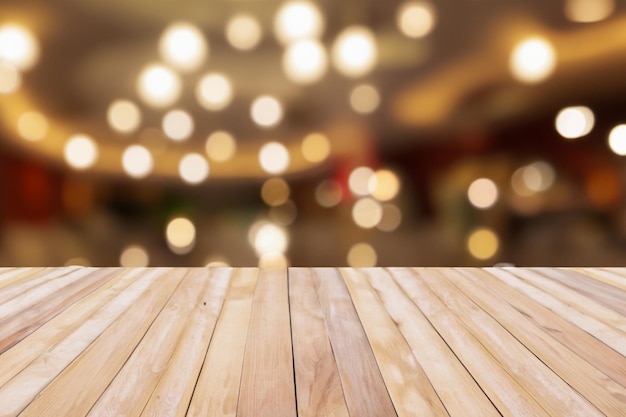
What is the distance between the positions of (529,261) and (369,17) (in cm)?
104

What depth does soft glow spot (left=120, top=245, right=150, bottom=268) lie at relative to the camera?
216cm

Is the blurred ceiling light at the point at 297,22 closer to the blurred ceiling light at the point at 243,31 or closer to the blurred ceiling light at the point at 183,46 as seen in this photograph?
the blurred ceiling light at the point at 243,31

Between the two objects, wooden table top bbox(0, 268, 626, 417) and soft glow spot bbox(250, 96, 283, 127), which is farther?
soft glow spot bbox(250, 96, 283, 127)

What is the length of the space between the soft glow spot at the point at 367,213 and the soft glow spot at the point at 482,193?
0.34 m

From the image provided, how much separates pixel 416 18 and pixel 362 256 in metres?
0.86

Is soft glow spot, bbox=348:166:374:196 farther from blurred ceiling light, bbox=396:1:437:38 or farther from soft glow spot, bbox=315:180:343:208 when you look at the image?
blurred ceiling light, bbox=396:1:437:38

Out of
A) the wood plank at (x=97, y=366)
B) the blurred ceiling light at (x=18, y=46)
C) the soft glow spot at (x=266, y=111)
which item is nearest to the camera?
the wood plank at (x=97, y=366)

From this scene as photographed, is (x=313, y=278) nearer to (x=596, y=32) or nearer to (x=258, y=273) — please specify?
(x=258, y=273)

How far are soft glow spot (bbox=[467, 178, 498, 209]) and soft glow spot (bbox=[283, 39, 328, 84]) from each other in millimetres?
684

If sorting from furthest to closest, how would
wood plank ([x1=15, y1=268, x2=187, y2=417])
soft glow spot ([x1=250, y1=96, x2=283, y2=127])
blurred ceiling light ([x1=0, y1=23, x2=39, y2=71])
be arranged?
soft glow spot ([x1=250, y1=96, x2=283, y2=127]), blurred ceiling light ([x1=0, y1=23, x2=39, y2=71]), wood plank ([x1=15, y1=268, x2=187, y2=417])

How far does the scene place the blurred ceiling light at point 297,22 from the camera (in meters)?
2.07

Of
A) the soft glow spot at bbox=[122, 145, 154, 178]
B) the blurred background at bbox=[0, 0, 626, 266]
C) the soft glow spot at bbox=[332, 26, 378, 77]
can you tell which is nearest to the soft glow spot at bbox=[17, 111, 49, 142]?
the blurred background at bbox=[0, 0, 626, 266]

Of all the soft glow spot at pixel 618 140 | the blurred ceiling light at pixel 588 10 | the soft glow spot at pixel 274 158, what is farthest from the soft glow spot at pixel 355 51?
the soft glow spot at pixel 618 140

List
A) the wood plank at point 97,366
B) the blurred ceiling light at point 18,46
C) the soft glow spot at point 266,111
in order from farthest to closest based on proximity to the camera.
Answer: the soft glow spot at point 266,111 < the blurred ceiling light at point 18,46 < the wood plank at point 97,366
